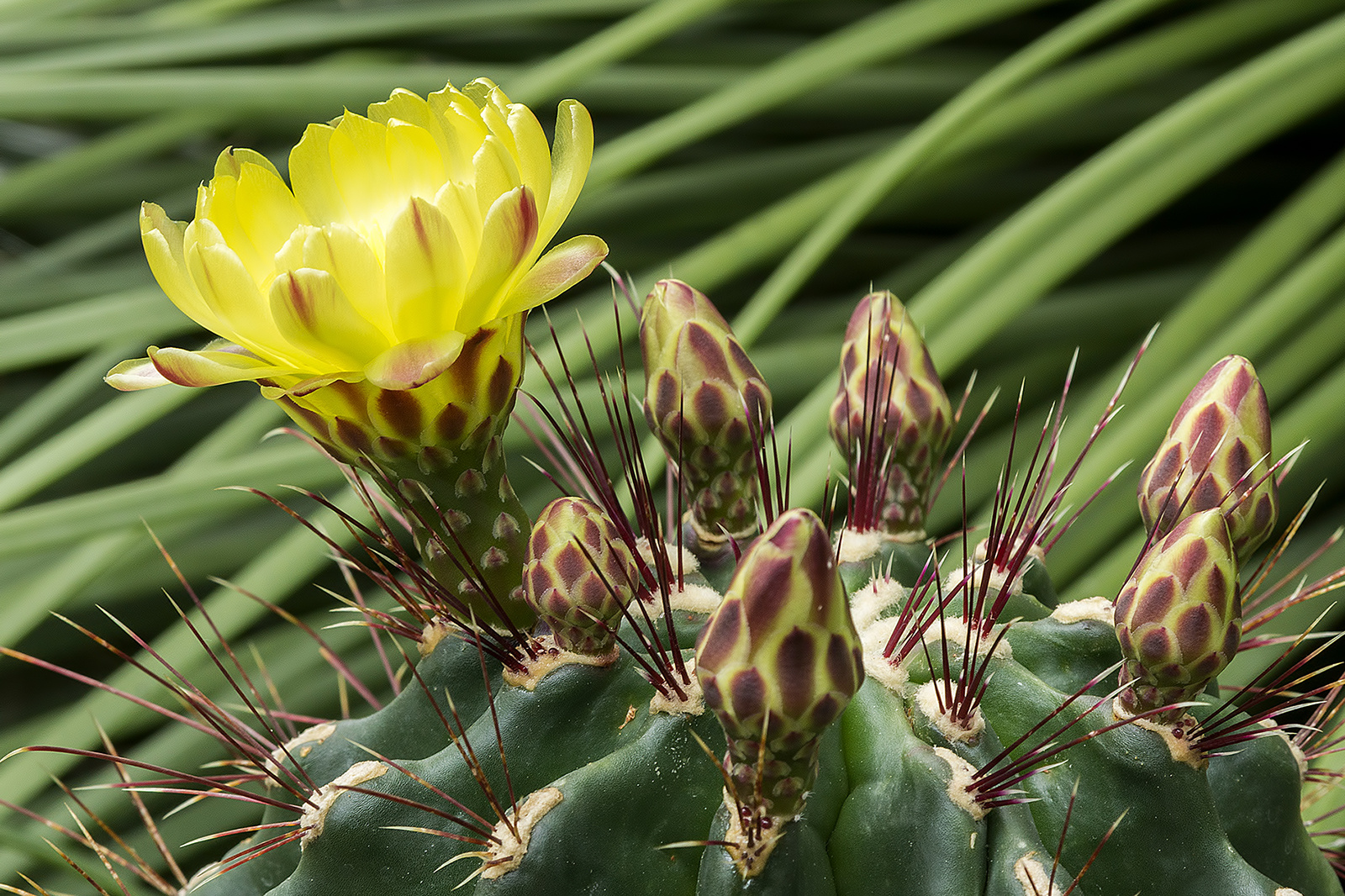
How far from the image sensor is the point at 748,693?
0.34 m

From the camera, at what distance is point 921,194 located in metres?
1.29

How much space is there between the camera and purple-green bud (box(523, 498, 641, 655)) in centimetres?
43

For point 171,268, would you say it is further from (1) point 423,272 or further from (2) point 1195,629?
(2) point 1195,629

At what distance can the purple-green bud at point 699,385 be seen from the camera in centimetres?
49

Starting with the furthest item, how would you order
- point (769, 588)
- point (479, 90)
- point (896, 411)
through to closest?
point (896, 411) → point (479, 90) → point (769, 588)

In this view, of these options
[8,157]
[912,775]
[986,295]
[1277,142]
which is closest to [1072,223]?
[986,295]

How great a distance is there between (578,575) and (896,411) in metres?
0.19

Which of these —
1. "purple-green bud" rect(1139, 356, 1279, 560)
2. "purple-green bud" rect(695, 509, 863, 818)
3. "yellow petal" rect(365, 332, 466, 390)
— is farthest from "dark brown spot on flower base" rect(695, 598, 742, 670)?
"purple-green bud" rect(1139, 356, 1279, 560)

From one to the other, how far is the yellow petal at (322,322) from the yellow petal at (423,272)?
0.01 m

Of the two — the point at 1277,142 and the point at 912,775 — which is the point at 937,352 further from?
the point at 1277,142

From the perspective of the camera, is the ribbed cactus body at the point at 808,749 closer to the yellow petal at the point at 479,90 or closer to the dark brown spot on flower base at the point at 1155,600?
the dark brown spot on flower base at the point at 1155,600

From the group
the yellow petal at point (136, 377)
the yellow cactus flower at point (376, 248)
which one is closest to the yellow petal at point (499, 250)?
the yellow cactus flower at point (376, 248)

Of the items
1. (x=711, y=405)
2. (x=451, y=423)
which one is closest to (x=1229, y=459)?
(x=711, y=405)

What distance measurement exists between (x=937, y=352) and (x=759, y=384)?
0.44m
